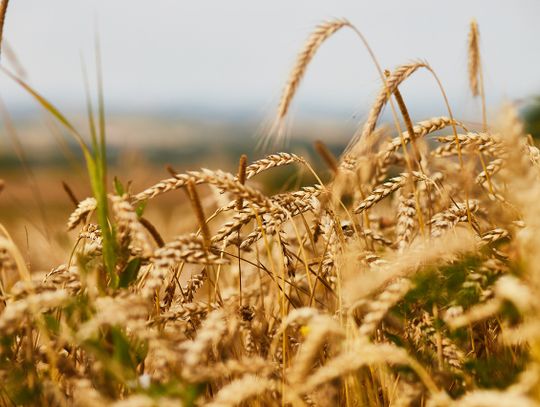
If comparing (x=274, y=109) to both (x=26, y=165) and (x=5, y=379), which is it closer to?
(x=26, y=165)

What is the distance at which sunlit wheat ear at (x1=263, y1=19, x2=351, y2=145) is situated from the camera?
192 cm

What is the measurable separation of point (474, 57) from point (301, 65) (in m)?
0.80

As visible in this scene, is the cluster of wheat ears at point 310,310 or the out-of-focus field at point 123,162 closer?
the cluster of wheat ears at point 310,310

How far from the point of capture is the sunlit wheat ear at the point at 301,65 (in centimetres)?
192

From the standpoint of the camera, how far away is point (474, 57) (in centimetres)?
234

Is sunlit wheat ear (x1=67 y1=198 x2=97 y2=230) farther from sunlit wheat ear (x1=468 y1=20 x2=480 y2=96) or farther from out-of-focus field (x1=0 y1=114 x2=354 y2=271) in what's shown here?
sunlit wheat ear (x1=468 y1=20 x2=480 y2=96)

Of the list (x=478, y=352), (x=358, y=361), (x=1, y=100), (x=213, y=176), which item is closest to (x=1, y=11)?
(x=1, y=100)

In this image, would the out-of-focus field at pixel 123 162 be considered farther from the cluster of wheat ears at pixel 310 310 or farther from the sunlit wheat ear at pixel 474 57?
the sunlit wheat ear at pixel 474 57

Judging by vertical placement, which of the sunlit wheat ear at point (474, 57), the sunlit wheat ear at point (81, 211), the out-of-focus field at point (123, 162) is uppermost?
the sunlit wheat ear at point (474, 57)

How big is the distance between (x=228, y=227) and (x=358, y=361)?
0.71 meters

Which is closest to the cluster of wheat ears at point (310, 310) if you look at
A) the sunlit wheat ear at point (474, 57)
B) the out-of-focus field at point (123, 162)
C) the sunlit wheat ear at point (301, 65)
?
the sunlit wheat ear at point (301, 65)

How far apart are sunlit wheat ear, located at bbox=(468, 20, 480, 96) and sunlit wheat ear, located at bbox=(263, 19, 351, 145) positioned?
0.68 metres

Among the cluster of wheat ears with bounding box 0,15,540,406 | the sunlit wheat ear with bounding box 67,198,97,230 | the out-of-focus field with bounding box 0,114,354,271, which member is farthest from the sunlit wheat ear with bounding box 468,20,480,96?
the sunlit wheat ear with bounding box 67,198,97,230

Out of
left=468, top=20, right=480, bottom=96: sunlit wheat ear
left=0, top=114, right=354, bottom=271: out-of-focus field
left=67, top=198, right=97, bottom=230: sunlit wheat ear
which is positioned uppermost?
left=468, top=20, right=480, bottom=96: sunlit wheat ear
